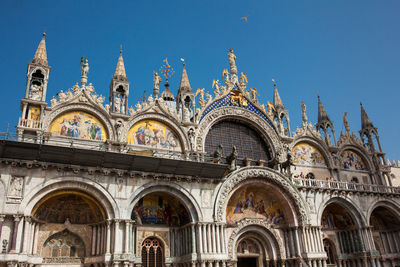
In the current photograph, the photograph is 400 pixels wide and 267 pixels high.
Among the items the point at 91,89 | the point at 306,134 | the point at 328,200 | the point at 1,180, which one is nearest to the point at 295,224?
the point at 328,200

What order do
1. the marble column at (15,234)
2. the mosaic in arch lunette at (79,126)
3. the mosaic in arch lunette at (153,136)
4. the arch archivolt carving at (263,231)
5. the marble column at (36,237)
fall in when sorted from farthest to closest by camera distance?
1. the arch archivolt carving at (263,231)
2. the mosaic in arch lunette at (153,136)
3. the mosaic in arch lunette at (79,126)
4. the marble column at (36,237)
5. the marble column at (15,234)

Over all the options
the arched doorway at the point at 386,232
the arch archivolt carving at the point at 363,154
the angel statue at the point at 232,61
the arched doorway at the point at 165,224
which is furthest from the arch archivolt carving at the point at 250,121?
the arched doorway at the point at 386,232

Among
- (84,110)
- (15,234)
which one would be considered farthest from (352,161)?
(15,234)

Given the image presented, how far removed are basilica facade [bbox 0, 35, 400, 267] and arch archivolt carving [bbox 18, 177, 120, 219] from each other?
0.05m

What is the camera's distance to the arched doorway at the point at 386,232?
29359mm

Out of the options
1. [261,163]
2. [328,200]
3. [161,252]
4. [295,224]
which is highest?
[261,163]

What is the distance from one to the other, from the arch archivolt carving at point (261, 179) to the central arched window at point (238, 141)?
8.99ft

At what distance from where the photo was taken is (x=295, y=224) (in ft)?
82.8

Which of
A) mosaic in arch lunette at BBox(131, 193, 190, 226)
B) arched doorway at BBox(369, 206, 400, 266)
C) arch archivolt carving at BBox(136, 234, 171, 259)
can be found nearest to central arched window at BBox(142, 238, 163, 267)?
arch archivolt carving at BBox(136, 234, 171, 259)

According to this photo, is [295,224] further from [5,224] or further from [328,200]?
[5,224]

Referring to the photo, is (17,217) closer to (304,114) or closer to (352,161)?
(304,114)

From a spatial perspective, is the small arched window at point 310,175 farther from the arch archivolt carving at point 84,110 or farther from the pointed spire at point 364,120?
the arch archivolt carving at point 84,110

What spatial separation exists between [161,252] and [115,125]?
841 cm

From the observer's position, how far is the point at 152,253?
2242cm
